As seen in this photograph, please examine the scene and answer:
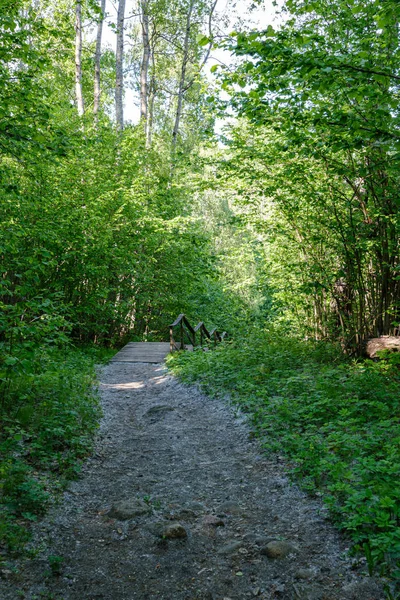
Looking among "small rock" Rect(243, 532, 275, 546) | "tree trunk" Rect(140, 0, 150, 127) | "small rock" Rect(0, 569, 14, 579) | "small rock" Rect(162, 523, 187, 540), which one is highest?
"tree trunk" Rect(140, 0, 150, 127)

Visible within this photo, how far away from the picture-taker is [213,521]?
416 centimetres

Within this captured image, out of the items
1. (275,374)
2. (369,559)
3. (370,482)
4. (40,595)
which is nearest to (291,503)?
(370,482)

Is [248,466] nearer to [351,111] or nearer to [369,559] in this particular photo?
[369,559]

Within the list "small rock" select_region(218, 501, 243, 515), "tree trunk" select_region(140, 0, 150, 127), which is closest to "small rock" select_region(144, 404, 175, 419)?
"small rock" select_region(218, 501, 243, 515)

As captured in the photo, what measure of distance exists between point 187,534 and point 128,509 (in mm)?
659

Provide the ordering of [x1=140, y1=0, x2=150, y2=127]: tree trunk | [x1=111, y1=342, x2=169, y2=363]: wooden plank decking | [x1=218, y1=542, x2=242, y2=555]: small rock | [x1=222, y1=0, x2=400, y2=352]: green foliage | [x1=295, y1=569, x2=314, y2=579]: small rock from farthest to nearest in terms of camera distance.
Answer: [x1=140, y1=0, x2=150, y2=127]: tree trunk < [x1=111, y1=342, x2=169, y2=363]: wooden plank decking < [x1=222, y1=0, x2=400, y2=352]: green foliage < [x1=218, y1=542, x2=242, y2=555]: small rock < [x1=295, y1=569, x2=314, y2=579]: small rock

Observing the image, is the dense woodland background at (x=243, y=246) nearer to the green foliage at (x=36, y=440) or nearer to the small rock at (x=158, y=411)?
the green foliage at (x=36, y=440)

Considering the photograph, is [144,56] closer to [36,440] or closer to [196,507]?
[36,440]

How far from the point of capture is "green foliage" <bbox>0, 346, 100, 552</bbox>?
392 cm

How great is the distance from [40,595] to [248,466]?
2.78m

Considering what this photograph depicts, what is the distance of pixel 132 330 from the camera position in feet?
56.5

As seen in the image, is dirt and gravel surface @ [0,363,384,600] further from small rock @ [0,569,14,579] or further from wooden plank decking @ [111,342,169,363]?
wooden plank decking @ [111,342,169,363]

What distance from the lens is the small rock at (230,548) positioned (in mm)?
3678

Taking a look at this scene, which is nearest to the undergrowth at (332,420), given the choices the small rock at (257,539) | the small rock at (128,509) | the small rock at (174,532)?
the small rock at (257,539)
